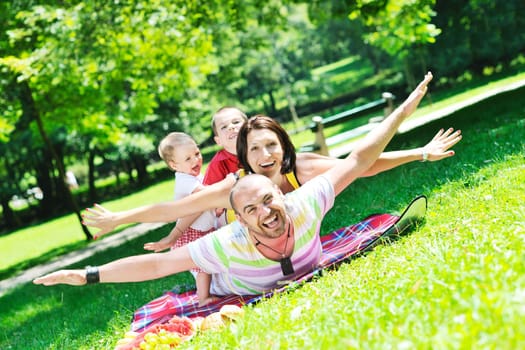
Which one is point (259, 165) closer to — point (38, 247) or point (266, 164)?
point (266, 164)

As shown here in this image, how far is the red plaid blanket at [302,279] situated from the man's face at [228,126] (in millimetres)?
1324

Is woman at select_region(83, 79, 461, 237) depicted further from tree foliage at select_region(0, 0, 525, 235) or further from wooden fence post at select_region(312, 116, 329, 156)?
wooden fence post at select_region(312, 116, 329, 156)

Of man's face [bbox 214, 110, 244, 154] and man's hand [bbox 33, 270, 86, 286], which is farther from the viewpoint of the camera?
man's face [bbox 214, 110, 244, 154]

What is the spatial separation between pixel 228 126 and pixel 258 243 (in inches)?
59.6

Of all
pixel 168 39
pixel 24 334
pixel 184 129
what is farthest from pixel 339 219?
pixel 184 129

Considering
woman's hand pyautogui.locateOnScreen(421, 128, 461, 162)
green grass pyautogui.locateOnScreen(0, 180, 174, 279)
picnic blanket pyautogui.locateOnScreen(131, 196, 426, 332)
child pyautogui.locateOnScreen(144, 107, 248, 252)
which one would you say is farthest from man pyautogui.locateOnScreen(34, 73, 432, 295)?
green grass pyautogui.locateOnScreen(0, 180, 174, 279)

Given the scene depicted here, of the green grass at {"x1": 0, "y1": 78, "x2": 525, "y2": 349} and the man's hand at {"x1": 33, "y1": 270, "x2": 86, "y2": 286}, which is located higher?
the man's hand at {"x1": 33, "y1": 270, "x2": 86, "y2": 286}

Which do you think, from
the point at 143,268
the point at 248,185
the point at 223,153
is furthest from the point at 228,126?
the point at 143,268

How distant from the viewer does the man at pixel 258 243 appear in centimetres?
439

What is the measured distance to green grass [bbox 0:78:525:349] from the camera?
2684 mm

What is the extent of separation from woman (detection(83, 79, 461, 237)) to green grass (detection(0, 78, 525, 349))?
59 centimetres

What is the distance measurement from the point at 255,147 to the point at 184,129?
29765mm

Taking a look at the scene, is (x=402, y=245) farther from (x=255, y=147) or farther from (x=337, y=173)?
(x=255, y=147)

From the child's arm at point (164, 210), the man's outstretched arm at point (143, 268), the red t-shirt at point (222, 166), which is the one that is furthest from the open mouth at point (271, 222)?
the red t-shirt at point (222, 166)
